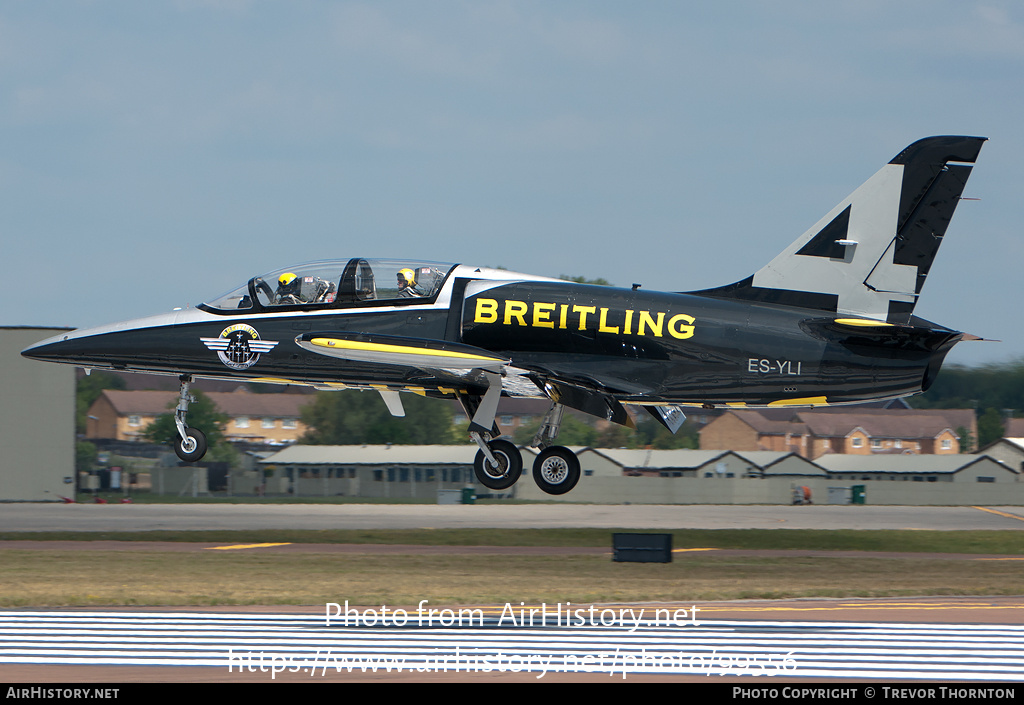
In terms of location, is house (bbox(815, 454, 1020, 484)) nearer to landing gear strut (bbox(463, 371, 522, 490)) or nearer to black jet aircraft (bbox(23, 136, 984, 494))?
black jet aircraft (bbox(23, 136, 984, 494))

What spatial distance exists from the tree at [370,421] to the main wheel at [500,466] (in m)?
56.2

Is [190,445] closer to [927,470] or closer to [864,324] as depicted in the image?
[864,324]

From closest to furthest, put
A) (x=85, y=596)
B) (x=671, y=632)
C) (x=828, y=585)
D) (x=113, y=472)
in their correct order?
(x=671, y=632), (x=85, y=596), (x=828, y=585), (x=113, y=472)

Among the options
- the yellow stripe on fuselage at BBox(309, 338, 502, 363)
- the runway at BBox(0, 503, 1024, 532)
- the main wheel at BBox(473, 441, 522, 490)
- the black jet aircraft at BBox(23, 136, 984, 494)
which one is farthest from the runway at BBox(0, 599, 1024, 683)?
the runway at BBox(0, 503, 1024, 532)

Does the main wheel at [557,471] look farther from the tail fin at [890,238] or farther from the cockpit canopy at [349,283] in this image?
the tail fin at [890,238]

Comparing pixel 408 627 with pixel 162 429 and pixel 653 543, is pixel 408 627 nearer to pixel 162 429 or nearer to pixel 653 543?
pixel 653 543

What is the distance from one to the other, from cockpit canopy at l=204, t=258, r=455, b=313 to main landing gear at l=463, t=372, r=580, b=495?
257 centimetres

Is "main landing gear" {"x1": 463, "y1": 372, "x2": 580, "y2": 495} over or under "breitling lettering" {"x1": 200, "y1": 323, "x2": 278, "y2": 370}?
under

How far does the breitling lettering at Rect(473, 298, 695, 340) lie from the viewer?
2348 cm

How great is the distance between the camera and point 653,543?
31.3 m

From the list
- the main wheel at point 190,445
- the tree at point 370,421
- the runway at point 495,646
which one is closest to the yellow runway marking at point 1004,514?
the tree at point 370,421
